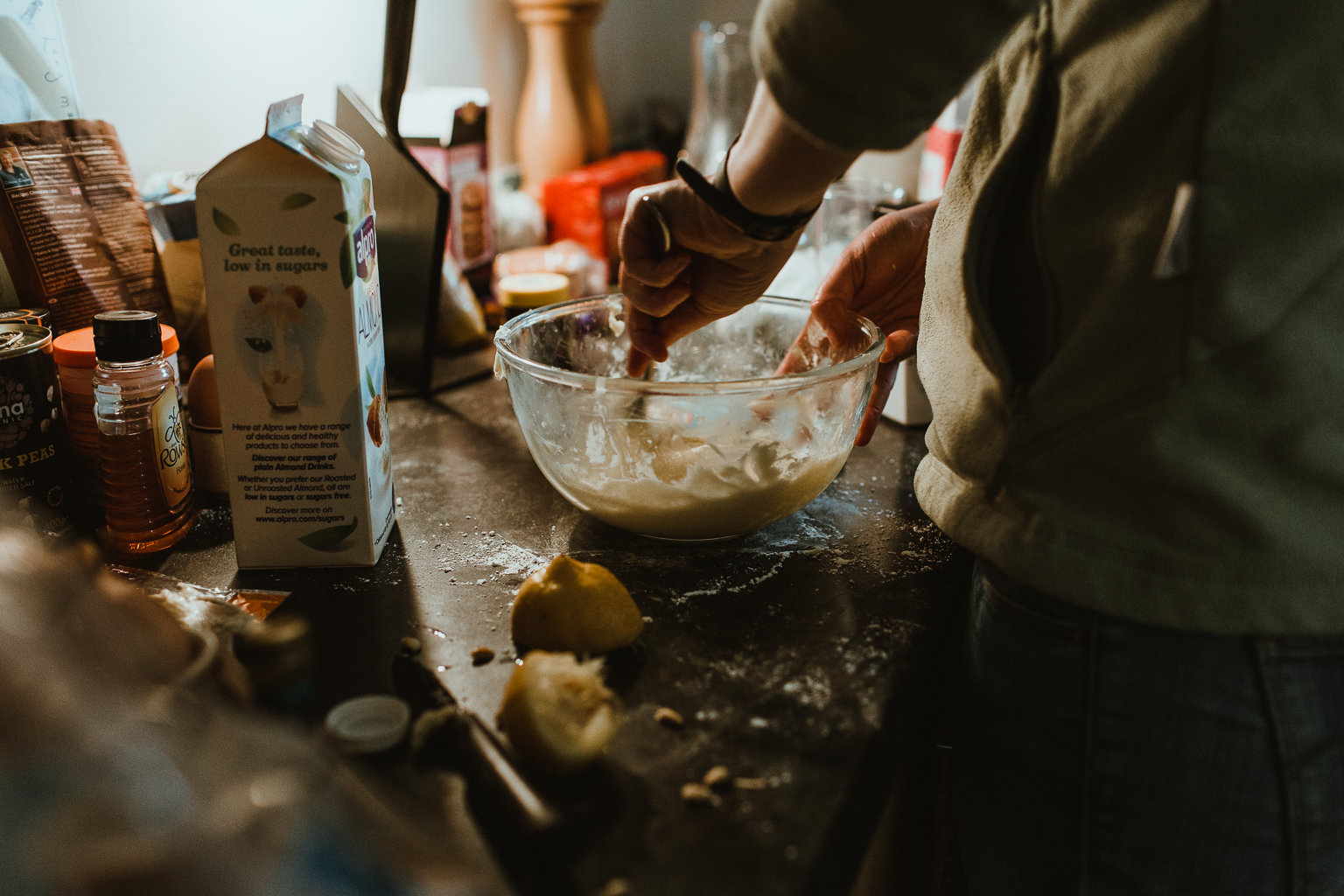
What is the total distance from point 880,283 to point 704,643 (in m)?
0.42

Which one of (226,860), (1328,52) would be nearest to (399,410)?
(226,860)

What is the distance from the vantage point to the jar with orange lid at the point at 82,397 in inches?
27.1

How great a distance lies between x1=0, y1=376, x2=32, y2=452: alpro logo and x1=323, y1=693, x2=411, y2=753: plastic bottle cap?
345 mm

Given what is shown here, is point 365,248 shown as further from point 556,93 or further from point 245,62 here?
point 556,93

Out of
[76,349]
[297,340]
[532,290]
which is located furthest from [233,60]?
[297,340]

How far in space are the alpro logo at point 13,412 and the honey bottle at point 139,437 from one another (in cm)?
4

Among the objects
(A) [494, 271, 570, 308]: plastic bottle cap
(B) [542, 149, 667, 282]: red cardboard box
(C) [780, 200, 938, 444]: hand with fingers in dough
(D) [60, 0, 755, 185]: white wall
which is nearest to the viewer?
(C) [780, 200, 938, 444]: hand with fingers in dough

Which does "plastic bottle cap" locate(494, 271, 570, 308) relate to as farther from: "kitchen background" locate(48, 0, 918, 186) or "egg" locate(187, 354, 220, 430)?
"egg" locate(187, 354, 220, 430)

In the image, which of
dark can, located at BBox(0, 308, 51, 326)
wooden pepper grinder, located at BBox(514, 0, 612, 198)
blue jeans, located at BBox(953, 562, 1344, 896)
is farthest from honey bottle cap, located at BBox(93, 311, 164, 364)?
wooden pepper grinder, located at BBox(514, 0, 612, 198)

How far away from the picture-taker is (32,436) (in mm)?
A: 664

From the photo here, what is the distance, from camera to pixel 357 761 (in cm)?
49

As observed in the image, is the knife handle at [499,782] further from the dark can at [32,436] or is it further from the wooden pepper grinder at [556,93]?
the wooden pepper grinder at [556,93]

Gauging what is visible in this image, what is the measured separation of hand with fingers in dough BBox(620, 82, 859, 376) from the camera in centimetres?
57

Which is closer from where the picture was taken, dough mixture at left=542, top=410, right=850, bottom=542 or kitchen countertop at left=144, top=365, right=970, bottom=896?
kitchen countertop at left=144, top=365, right=970, bottom=896
